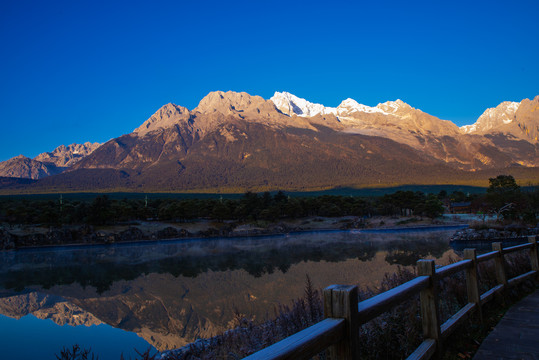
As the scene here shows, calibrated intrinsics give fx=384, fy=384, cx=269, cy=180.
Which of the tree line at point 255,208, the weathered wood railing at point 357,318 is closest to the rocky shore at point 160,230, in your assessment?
the tree line at point 255,208

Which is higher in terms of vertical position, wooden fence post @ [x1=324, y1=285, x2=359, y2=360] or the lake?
wooden fence post @ [x1=324, y1=285, x2=359, y2=360]

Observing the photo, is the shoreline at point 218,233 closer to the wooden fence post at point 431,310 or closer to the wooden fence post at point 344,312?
the wooden fence post at point 431,310

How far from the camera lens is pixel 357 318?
7.75 feet

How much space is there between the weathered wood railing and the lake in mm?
3788

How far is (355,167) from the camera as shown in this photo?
149 metres

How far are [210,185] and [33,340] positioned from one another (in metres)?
128

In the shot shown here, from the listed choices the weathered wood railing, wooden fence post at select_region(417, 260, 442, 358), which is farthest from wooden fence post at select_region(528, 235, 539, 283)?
wooden fence post at select_region(417, 260, 442, 358)

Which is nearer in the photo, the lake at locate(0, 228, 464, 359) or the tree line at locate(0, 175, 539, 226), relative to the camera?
the lake at locate(0, 228, 464, 359)

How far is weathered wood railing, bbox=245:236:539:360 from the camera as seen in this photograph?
189 centimetres

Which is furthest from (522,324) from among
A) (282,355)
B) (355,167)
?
(355,167)

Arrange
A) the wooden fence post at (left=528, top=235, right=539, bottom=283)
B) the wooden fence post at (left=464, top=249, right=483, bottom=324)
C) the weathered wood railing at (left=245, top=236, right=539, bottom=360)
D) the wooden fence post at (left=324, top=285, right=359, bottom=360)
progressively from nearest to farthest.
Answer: the weathered wood railing at (left=245, top=236, right=539, bottom=360), the wooden fence post at (left=324, top=285, right=359, bottom=360), the wooden fence post at (left=464, top=249, right=483, bottom=324), the wooden fence post at (left=528, top=235, right=539, bottom=283)

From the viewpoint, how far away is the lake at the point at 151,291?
969cm

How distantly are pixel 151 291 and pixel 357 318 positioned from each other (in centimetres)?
1450

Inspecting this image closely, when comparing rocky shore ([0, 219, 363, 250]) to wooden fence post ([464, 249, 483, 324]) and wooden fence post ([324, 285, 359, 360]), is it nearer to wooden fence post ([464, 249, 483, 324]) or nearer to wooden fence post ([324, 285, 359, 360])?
wooden fence post ([464, 249, 483, 324])
